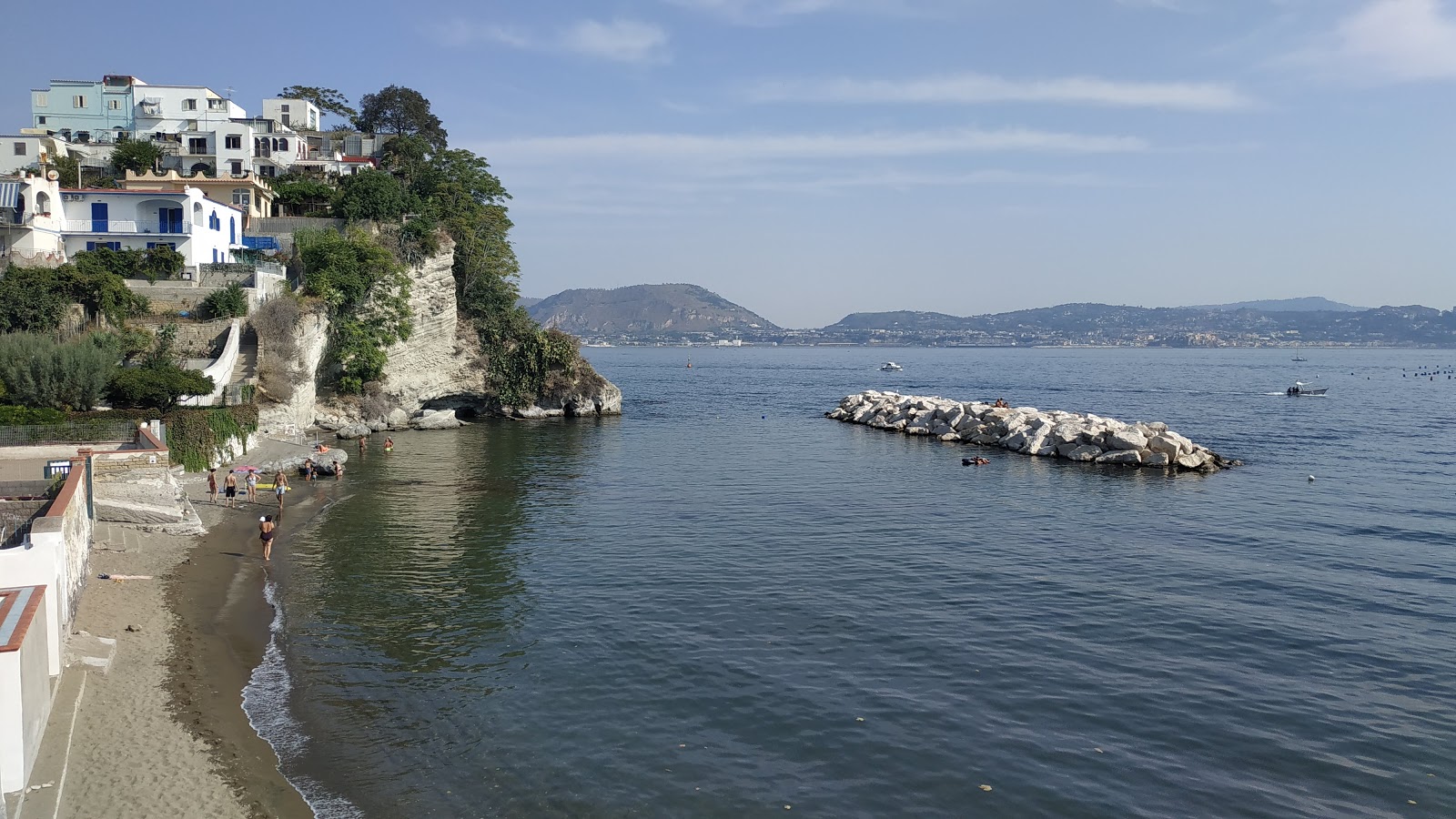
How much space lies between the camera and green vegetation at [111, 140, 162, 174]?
221 ft

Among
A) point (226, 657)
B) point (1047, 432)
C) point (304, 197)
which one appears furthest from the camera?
point (304, 197)

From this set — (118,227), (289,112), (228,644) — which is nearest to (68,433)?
(228,644)

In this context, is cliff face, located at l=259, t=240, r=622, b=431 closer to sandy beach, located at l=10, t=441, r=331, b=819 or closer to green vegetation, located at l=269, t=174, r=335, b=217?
green vegetation, located at l=269, t=174, r=335, b=217

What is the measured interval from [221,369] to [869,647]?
37.0 metres

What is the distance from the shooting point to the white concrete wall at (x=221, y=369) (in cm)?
4011

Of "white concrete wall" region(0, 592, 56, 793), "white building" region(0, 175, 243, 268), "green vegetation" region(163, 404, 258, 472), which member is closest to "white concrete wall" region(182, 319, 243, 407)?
"green vegetation" region(163, 404, 258, 472)

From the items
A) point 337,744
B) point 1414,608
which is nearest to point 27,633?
point 337,744

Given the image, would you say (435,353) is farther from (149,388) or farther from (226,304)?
(149,388)

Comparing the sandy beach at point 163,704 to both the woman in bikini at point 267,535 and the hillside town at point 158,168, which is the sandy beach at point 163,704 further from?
the hillside town at point 158,168

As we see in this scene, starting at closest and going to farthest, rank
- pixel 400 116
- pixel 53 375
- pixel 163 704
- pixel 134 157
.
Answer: pixel 163 704 < pixel 53 375 < pixel 134 157 < pixel 400 116

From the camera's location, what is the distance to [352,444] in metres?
50.3

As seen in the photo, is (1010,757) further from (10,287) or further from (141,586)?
(10,287)

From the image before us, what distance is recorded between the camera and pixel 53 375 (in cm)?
3338

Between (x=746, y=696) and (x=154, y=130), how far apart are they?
290ft
